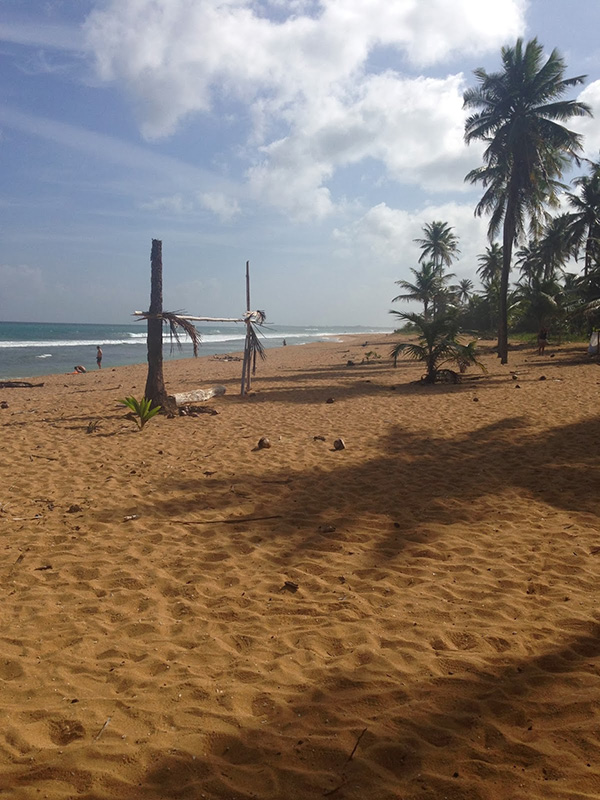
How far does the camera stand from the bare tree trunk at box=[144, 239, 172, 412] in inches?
→ 408

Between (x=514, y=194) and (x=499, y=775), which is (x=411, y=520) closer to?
(x=499, y=775)

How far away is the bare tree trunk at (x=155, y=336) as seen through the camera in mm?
10367

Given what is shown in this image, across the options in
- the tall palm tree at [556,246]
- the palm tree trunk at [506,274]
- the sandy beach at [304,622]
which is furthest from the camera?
the tall palm tree at [556,246]

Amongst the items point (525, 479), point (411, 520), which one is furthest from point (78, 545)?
point (525, 479)

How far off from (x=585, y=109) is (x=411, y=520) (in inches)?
729

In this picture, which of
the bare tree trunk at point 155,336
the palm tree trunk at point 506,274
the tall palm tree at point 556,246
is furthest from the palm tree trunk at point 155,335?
the tall palm tree at point 556,246

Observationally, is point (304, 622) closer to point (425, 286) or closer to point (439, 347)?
point (439, 347)

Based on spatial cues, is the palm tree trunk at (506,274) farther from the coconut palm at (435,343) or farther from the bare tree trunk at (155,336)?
the bare tree trunk at (155,336)

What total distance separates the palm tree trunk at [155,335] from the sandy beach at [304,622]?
130 inches

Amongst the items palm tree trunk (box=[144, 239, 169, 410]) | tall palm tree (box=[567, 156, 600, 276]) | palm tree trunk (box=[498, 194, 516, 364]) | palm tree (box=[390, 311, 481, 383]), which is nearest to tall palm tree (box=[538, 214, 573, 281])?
tall palm tree (box=[567, 156, 600, 276])

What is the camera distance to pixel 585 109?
1705 centimetres

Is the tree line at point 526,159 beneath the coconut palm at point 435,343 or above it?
above

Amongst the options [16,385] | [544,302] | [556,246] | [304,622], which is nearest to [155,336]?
[304,622]

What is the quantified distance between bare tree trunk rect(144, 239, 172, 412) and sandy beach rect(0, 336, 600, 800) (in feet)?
10.8
